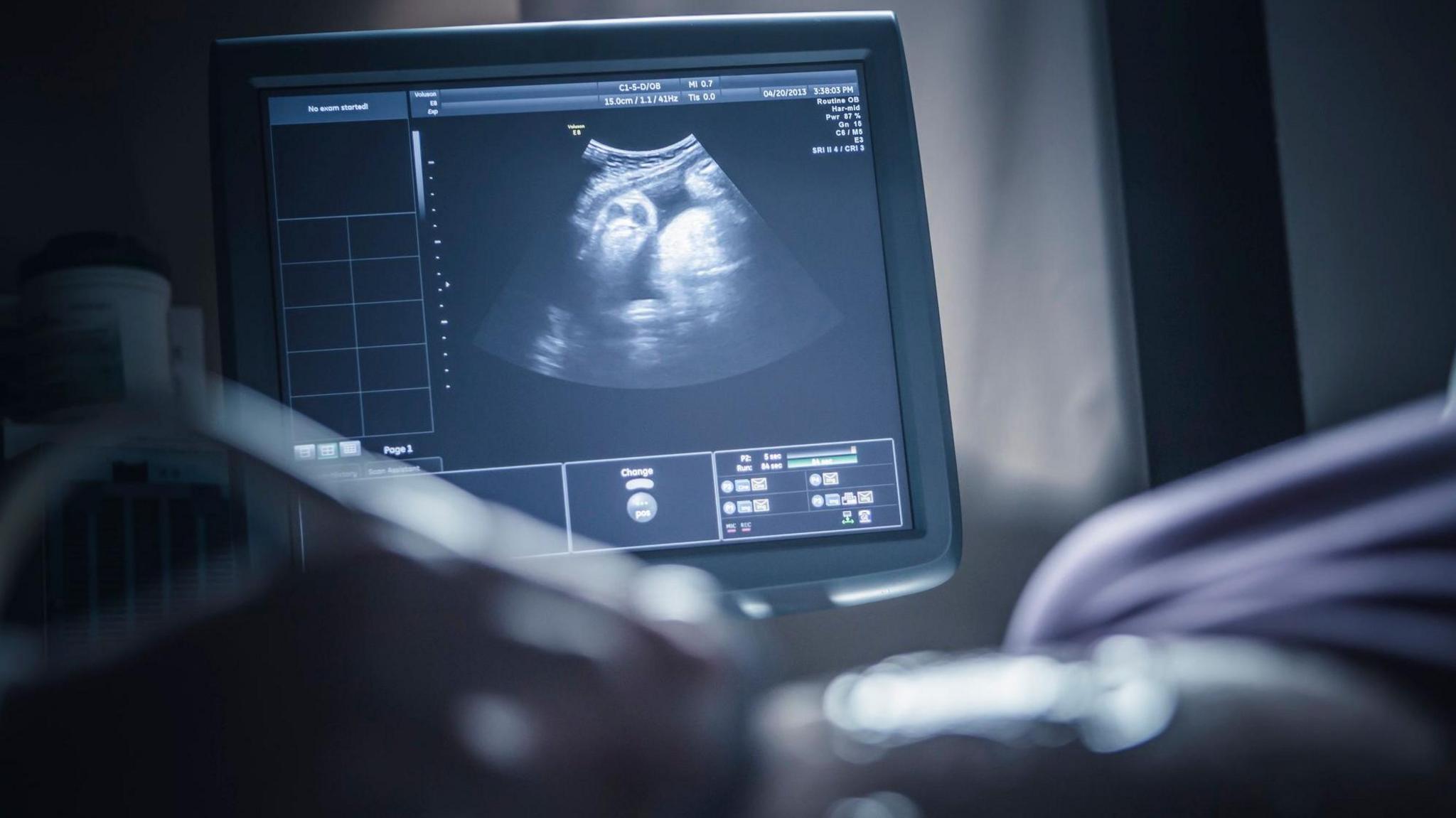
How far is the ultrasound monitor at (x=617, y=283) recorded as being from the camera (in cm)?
71

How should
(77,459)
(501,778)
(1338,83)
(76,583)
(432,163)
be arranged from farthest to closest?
(1338,83) < (432,163) < (76,583) < (77,459) < (501,778)

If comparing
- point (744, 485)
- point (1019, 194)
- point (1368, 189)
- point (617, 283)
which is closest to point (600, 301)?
point (617, 283)

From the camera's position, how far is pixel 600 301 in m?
0.73

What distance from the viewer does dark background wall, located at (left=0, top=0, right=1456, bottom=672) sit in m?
0.86

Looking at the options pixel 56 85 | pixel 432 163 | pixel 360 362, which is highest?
pixel 56 85

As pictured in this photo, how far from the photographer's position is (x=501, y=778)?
0.19 meters

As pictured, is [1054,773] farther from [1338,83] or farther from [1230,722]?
[1338,83]

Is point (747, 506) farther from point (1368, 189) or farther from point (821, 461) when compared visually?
point (1368, 189)

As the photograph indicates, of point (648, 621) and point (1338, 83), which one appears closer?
point (648, 621)

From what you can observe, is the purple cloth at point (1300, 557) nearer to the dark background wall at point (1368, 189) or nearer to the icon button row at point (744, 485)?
the icon button row at point (744, 485)

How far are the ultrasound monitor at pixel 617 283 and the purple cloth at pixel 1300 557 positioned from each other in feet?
1.49

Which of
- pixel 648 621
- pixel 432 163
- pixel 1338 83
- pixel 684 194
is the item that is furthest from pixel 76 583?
pixel 1338 83

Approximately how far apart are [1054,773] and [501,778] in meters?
0.11

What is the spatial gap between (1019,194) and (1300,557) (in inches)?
31.8
